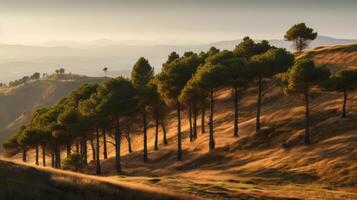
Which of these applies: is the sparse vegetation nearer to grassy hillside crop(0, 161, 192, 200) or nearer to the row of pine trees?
the row of pine trees

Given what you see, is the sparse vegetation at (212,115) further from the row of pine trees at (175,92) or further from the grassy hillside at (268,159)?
the grassy hillside at (268,159)

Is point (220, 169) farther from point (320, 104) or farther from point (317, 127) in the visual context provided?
point (320, 104)

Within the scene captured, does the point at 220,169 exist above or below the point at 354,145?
below

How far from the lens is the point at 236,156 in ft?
181

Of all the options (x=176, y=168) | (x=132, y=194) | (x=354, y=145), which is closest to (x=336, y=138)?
(x=354, y=145)

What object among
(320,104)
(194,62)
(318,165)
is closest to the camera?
(318,165)

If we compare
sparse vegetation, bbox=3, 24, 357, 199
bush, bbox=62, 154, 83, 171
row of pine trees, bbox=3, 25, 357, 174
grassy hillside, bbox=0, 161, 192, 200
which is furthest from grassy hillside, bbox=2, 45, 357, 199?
grassy hillside, bbox=0, 161, 192, 200

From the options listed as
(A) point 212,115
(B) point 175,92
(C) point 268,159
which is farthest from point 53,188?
(B) point 175,92

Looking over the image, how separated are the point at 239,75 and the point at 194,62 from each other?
459 inches

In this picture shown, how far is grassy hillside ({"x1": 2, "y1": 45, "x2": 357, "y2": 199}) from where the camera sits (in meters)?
35.8

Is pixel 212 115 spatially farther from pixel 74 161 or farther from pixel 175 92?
pixel 74 161

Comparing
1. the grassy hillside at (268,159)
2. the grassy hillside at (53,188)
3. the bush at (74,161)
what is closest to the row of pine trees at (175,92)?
the bush at (74,161)

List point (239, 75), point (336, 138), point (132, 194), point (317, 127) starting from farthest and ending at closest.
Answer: point (239, 75) → point (317, 127) → point (336, 138) → point (132, 194)

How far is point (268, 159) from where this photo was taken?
4991cm
